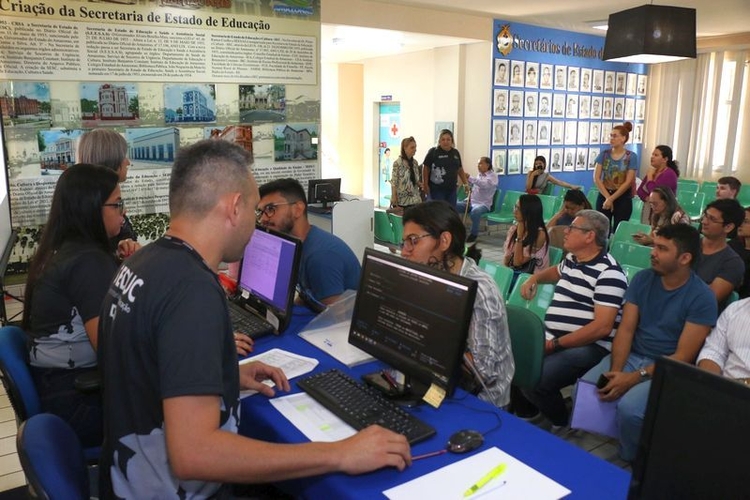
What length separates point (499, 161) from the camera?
9055mm

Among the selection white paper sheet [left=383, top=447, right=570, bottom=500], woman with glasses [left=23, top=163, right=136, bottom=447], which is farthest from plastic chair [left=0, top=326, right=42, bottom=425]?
white paper sheet [left=383, top=447, right=570, bottom=500]

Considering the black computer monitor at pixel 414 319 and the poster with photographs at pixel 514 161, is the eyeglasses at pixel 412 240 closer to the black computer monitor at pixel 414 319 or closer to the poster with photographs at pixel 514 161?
the black computer monitor at pixel 414 319

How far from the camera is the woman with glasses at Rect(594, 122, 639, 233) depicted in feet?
20.1

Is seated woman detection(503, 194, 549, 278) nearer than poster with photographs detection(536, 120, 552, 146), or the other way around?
seated woman detection(503, 194, 549, 278)

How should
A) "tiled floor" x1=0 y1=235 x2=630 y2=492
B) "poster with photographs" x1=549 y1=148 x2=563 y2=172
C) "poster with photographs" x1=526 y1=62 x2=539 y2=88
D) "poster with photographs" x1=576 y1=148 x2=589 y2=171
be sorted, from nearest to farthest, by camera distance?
"tiled floor" x1=0 y1=235 x2=630 y2=492 → "poster with photographs" x1=526 y1=62 x2=539 y2=88 → "poster with photographs" x1=549 y1=148 x2=563 y2=172 → "poster with photographs" x1=576 y1=148 x2=589 y2=171

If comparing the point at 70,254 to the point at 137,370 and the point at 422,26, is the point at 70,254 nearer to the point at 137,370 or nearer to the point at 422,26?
the point at 137,370

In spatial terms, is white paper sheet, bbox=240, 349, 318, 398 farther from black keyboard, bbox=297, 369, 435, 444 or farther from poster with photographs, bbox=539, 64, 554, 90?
poster with photographs, bbox=539, 64, 554, 90

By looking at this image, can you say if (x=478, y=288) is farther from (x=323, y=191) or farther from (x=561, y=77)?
(x=561, y=77)

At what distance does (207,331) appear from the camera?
1170mm

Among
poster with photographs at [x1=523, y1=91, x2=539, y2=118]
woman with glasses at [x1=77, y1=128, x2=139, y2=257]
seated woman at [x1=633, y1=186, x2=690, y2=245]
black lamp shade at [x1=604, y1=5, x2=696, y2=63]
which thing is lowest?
seated woman at [x1=633, y1=186, x2=690, y2=245]

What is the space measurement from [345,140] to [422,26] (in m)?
3.74

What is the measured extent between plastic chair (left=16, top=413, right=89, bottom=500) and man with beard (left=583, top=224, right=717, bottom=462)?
2.02 meters

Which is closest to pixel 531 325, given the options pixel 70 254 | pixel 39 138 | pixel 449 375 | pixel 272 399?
pixel 449 375

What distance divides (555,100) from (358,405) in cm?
907
